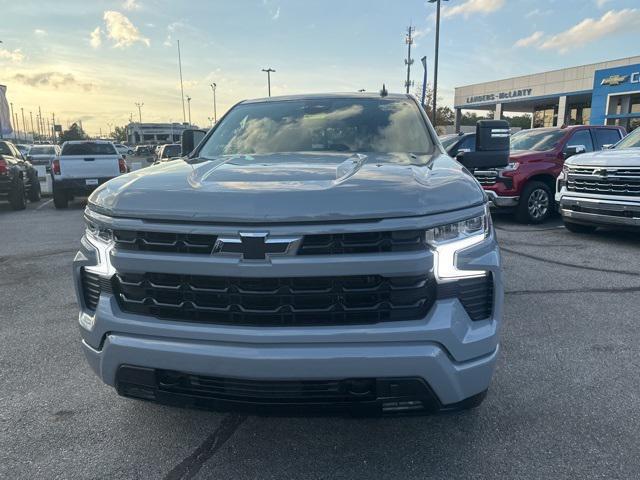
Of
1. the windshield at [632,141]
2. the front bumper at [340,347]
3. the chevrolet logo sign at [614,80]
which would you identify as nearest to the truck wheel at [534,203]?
the windshield at [632,141]

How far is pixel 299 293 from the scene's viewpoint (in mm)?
2047

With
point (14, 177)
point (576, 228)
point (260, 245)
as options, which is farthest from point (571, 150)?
point (14, 177)

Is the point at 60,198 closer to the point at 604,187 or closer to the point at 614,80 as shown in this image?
the point at 604,187

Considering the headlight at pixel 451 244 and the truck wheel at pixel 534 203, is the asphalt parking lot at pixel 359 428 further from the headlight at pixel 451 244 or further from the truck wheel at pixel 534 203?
the truck wheel at pixel 534 203

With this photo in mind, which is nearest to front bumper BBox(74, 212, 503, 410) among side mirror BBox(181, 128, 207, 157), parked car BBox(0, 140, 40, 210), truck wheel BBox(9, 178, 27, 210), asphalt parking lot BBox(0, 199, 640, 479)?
asphalt parking lot BBox(0, 199, 640, 479)

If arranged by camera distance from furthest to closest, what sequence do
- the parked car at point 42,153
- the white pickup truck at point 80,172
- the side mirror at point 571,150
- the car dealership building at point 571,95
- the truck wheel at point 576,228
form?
the car dealership building at point 571,95
the parked car at point 42,153
the white pickup truck at point 80,172
the side mirror at point 571,150
the truck wheel at point 576,228

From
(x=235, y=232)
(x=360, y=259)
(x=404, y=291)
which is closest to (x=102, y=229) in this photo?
(x=235, y=232)

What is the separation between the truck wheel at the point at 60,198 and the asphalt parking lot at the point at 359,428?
29.7ft

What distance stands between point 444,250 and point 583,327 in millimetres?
2789

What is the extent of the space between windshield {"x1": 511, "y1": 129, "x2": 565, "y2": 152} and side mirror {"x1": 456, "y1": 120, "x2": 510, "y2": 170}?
7.22 metres

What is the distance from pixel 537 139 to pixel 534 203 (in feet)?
5.71

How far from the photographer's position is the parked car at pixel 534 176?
943 cm

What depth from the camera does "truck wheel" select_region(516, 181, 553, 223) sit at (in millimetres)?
9492

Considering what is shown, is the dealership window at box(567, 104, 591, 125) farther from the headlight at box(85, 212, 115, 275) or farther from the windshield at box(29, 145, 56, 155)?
the headlight at box(85, 212, 115, 275)
